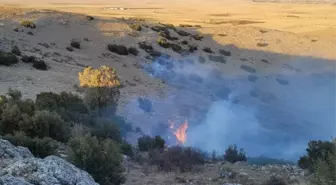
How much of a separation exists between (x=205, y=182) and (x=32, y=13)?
34478mm

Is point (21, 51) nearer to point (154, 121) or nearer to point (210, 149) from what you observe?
point (154, 121)

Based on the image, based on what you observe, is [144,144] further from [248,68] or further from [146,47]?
[146,47]

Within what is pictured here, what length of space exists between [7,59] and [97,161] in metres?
16.1

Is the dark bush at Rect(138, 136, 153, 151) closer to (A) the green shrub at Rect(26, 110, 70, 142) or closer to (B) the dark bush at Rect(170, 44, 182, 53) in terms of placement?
(A) the green shrub at Rect(26, 110, 70, 142)

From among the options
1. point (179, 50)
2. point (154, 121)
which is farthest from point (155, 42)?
point (154, 121)

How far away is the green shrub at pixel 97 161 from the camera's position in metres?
9.18

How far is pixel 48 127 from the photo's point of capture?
11953 mm

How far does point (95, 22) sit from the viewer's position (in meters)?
42.7

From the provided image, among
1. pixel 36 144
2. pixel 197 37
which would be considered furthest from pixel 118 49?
pixel 36 144

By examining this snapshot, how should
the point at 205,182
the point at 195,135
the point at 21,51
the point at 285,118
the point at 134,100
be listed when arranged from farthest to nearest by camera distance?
1. the point at 21,51
2. the point at 285,118
3. the point at 134,100
4. the point at 195,135
5. the point at 205,182

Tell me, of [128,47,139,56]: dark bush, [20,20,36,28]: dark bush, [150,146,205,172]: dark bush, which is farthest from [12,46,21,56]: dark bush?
[150,146,205,172]: dark bush

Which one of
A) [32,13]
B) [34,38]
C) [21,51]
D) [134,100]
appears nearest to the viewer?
[134,100]

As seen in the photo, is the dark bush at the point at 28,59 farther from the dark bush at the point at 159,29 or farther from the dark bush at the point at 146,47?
the dark bush at the point at 159,29

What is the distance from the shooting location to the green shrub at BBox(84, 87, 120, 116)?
17594 mm
